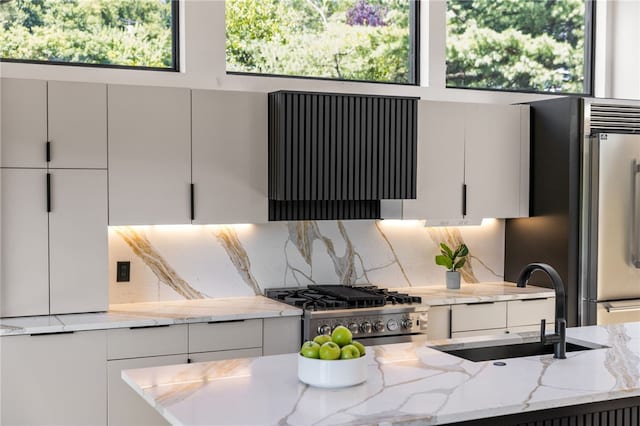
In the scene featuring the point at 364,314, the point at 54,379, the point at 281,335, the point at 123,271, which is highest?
the point at 123,271

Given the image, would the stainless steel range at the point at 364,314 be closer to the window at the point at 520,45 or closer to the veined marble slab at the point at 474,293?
the veined marble slab at the point at 474,293

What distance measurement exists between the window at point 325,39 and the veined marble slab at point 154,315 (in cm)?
157

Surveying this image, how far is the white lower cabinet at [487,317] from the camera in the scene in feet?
16.7

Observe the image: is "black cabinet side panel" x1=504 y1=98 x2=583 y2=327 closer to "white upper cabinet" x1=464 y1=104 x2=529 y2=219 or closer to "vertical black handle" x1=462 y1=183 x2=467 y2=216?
"white upper cabinet" x1=464 y1=104 x2=529 y2=219

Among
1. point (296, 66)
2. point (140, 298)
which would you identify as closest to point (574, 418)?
point (140, 298)

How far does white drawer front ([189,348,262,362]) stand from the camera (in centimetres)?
441

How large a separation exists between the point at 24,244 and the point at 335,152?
74.9 inches

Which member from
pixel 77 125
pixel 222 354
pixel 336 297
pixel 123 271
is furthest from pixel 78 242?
pixel 336 297

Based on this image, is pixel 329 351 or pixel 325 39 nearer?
pixel 329 351

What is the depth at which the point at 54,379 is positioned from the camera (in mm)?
4070

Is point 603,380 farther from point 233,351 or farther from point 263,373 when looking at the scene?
point 233,351

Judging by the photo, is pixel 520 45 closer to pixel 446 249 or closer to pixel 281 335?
pixel 446 249

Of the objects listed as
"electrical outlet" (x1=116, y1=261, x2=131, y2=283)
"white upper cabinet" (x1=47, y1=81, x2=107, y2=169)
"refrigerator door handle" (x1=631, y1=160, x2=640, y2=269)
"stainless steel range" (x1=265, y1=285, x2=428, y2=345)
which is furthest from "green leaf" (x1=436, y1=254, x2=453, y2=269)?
"white upper cabinet" (x1=47, y1=81, x2=107, y2=169)

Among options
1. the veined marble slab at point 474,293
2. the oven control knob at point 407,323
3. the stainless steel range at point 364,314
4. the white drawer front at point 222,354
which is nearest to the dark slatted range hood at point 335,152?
the stainless steel range at point 364,314
